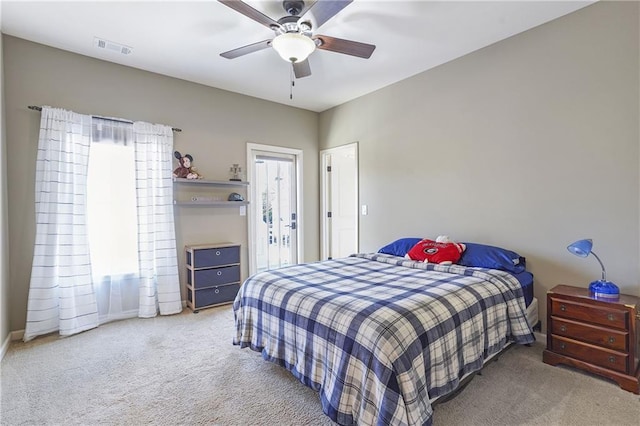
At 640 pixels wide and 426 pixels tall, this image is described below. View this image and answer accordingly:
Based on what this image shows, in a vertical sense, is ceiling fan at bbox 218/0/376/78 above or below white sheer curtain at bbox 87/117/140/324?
above

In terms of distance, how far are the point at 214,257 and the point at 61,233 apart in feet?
4.75

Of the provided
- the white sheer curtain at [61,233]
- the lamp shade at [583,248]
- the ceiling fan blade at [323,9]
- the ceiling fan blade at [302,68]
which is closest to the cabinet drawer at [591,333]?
the lamp shade at [583,248]

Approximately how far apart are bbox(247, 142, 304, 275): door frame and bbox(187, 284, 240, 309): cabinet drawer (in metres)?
0.56

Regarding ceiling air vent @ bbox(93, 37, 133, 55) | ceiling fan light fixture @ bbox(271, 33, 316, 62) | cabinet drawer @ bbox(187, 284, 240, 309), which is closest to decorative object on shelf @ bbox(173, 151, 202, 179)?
ceiling air vent @ bbox(93, 37, 133, 55)

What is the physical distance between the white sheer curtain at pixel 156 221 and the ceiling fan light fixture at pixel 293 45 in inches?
78.2

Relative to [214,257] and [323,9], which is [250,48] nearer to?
[323,9]

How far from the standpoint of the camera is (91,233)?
3.16 metres

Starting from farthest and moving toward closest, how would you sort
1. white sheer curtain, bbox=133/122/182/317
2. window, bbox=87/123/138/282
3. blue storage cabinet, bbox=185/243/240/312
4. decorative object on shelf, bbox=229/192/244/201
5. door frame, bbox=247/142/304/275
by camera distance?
1. door frame, bbox=247/142/304/275
2. decorative object on shelf, bbox=229/192/244/201
3. blue storage cabinet, bbox=185/243/240/312
4. white sheer curtain, bbox=133/122/182/317
5. window, bbox=87/123/138/282

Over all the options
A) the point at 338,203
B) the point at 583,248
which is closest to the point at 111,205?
the point at 338,203

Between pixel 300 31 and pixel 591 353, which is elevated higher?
Result: pixel 300 31

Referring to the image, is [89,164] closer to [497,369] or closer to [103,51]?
[103,51]

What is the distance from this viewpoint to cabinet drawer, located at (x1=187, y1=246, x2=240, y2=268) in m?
3.57

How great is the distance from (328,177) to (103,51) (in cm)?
319

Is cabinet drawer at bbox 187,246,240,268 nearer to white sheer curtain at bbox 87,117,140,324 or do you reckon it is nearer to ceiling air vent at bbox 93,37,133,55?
white sheer curtain at bbox 87,117,140,324
